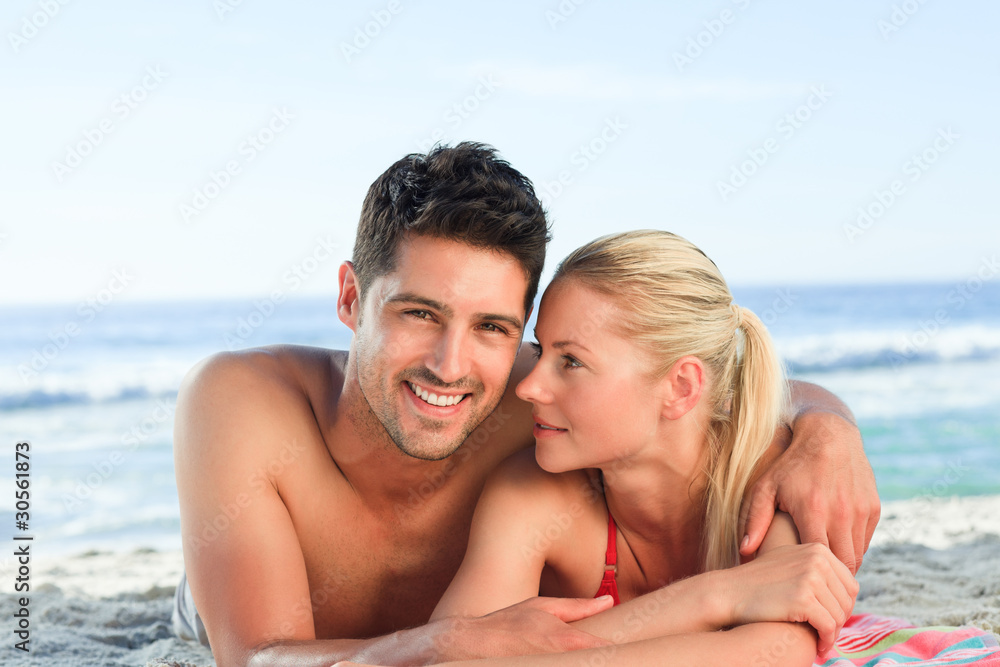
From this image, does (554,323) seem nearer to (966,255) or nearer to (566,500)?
(566,500)

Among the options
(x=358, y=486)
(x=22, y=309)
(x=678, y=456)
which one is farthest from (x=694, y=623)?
(x=22, y=309)

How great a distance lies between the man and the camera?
7.94 ft

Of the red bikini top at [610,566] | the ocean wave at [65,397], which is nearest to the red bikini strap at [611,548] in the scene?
the red bikini top at [610,566]

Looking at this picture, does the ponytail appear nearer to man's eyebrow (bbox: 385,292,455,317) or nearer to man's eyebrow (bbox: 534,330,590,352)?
man's eyebrow (bbox: 534,330,590,352)

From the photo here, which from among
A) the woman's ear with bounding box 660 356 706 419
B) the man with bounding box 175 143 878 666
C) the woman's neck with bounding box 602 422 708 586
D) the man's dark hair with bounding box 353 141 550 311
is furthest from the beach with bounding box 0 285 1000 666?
the man's dark hair with bounding box 353 141 550 311

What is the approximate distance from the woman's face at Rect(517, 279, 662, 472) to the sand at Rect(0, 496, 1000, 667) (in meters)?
1.62

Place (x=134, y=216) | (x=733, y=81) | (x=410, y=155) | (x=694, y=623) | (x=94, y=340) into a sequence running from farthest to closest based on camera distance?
1. (x=733, y=81)
2. (x=134, y=216)
3. (x=94, y=340)
4. (x=410, y=155)
5. (x=694, y=623)

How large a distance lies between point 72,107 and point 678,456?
21.2m

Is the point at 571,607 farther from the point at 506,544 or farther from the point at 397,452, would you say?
the point at 397,452

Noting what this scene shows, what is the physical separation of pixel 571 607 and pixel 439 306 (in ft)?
3.19

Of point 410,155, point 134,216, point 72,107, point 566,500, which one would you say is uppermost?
point 72,107

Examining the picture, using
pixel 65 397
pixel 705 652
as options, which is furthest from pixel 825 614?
pixel 65 397

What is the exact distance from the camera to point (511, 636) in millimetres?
2086

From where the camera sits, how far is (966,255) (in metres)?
26.1
